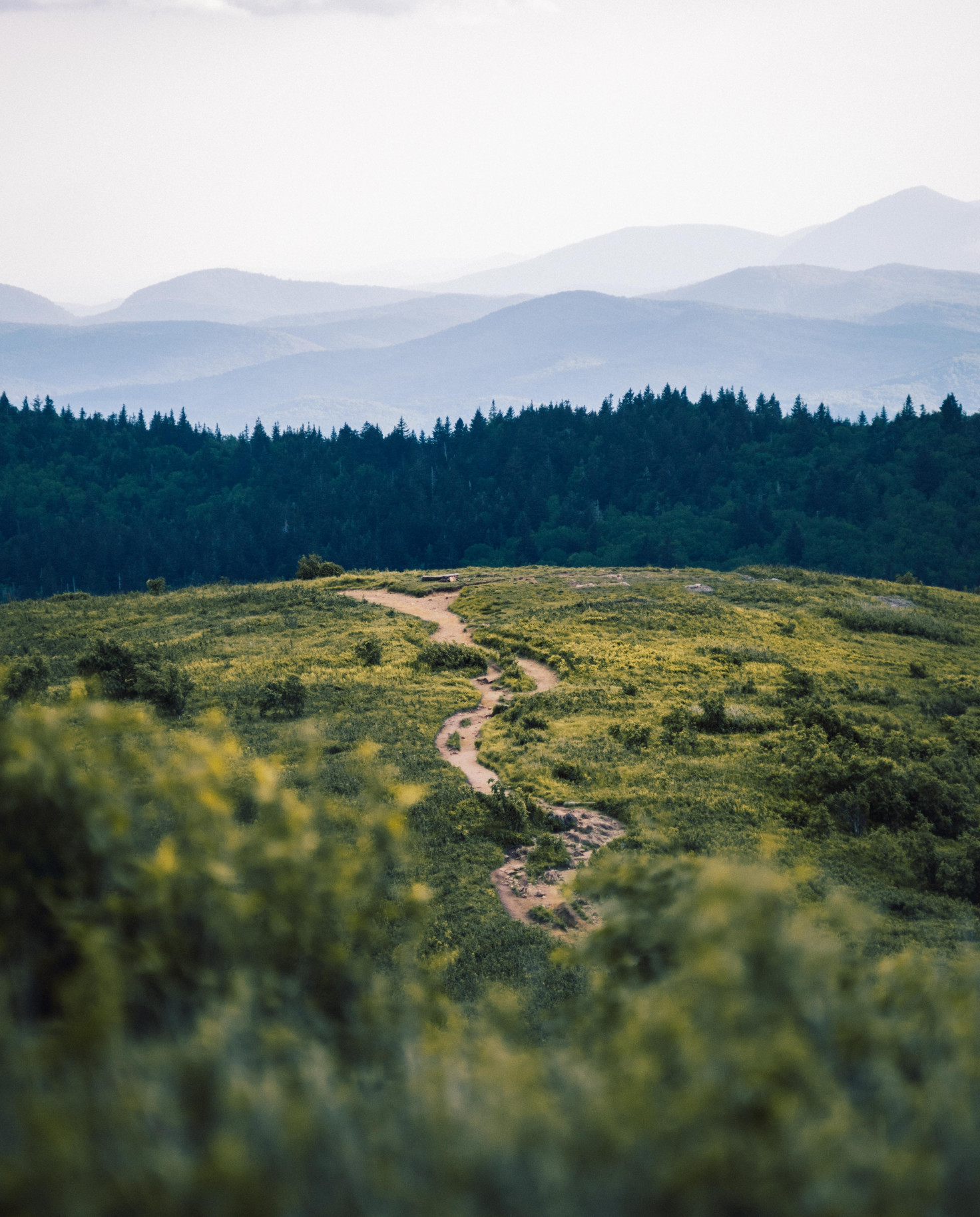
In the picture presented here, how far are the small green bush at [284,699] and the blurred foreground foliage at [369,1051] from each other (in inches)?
900

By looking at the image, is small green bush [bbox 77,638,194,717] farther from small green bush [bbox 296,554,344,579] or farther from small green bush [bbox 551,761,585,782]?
small green bush [bbox 296,554,344,579]

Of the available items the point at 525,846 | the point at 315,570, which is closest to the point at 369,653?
the point at 525,846

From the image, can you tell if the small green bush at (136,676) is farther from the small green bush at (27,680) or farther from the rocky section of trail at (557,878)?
the rocky section of trail at (557,878)

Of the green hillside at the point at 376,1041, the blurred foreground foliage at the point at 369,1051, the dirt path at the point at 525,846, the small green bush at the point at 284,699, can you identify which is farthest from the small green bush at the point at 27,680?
the blurred foreground foliage at the point at 369,1051

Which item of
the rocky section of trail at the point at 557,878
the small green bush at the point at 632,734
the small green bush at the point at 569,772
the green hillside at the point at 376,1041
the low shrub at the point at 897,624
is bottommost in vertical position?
the rocky section of trail at the point at 557,878

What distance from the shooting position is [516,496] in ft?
456

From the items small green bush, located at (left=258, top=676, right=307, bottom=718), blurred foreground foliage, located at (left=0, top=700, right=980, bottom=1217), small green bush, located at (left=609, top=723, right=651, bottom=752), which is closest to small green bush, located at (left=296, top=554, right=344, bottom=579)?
small green bush, located at (left=258, top=676, right=307, bottom=718)

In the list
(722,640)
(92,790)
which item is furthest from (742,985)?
(722,640)

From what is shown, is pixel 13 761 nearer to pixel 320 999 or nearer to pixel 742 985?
pixel 320 999

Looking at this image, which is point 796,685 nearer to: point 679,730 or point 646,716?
point 646,716

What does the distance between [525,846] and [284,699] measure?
1350cm

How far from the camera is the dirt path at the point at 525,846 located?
16.7 m

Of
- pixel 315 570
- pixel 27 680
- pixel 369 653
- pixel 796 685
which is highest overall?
pixel 315 570

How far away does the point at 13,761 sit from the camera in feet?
18.0
